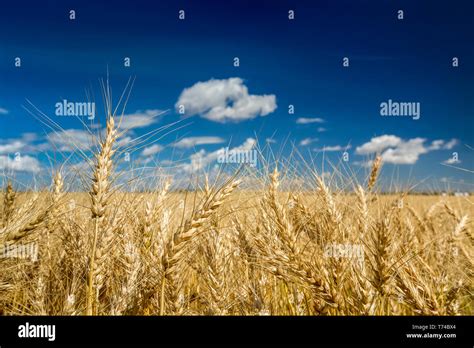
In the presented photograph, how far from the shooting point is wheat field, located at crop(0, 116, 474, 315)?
2.03 metres

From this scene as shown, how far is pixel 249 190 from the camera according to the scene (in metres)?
3.17

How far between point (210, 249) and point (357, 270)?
96 cm

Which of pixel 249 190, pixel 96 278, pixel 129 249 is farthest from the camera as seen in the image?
pixel 249 190

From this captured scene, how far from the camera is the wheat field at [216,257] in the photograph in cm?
203

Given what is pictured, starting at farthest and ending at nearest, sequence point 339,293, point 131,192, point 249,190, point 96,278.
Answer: point 131,192, point 249,190, point 96,278, point 339,293

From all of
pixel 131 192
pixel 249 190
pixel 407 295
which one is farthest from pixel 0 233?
pixel 407 295

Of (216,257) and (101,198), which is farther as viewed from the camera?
(216,257)

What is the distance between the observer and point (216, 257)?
8.40 ft

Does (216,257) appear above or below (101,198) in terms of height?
below
